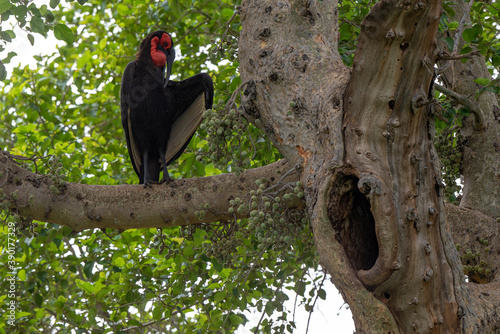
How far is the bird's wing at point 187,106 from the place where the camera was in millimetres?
3672

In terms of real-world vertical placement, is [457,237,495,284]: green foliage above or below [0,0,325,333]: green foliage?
below

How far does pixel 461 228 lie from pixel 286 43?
129 centimetres

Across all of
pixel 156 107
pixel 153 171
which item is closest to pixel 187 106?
pixel 156 107

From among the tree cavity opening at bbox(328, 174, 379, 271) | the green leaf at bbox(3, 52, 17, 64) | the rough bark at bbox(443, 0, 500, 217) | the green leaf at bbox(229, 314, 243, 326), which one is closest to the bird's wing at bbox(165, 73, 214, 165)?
the green leaf at bbox(3, 52, 17, 64)

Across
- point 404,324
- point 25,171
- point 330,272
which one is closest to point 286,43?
point 330,272

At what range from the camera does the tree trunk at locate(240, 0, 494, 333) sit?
159 cm

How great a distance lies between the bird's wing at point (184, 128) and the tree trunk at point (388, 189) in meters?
2.05

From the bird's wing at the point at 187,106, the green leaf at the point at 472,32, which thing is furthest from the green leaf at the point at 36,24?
the green leaf at the point at 472,32

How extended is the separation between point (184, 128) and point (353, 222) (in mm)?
2358

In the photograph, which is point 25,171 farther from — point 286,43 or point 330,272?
point 330,272

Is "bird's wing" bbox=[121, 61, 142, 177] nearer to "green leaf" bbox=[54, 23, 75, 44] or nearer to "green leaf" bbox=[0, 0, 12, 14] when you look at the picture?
"green leaf" bbox=[54, 23, 75, 44]

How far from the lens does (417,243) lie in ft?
5.26

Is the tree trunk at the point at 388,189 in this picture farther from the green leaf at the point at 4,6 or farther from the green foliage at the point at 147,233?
the green leaf at the point at 4,6

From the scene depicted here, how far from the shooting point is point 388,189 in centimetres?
162
